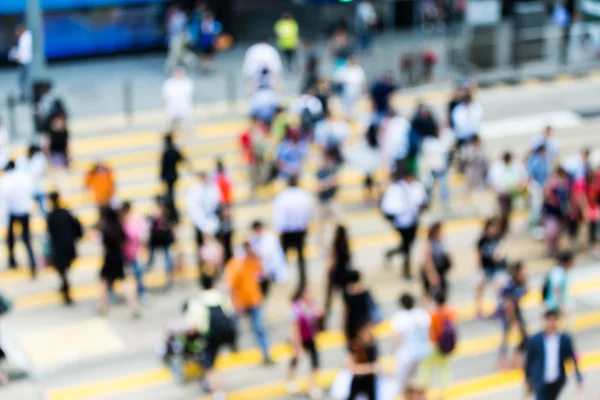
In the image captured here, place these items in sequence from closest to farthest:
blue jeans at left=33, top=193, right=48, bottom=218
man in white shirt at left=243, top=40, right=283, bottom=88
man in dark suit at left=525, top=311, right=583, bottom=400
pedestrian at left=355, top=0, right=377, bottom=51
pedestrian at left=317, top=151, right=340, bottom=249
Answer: man in dark suit at left=525, top=311, right=583, bottom=400
pedestrian at left=317, top=151, right=340, bottom=249
blue jeans at left=33, top=193, right=48, bottom=218
man in white shirt at left=243, top=40, right=283, bottom=88
pedestrian at left=355, top=0, right=377, bottom=51

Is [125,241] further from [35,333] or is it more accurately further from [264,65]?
[264,65]

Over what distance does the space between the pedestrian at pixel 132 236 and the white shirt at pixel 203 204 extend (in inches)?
27.6

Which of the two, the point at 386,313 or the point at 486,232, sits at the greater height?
the point at 486,232

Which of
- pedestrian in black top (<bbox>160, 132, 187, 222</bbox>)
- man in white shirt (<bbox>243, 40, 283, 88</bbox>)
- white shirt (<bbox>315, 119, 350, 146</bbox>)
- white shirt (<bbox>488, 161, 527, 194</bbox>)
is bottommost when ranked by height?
white shirt (<bbox>488, 161, 527, 194</bbox>)

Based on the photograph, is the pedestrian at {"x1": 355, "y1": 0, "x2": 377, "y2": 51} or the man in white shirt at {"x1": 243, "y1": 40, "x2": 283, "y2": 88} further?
the pedestrian at {"x1": 355, "y1": 0, "x2": 377, "y2": 51}

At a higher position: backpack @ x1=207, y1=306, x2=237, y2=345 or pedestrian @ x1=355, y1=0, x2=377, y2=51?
pedestrian @ x1=355, y1=0, x2=377, y2=51

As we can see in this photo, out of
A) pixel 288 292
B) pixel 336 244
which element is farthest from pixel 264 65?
pixel 336 244

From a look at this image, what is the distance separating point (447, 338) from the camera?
1233cm

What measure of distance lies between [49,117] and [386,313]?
6774 millimetres

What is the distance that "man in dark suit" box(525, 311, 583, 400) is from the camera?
450 inches

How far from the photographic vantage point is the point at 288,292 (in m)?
16.0

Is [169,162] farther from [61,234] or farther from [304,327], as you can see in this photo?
[304,327]

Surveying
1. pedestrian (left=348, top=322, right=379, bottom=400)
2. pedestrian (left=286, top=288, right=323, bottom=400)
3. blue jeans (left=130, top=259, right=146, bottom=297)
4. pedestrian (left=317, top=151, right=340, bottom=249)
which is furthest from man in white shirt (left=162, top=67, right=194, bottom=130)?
pedestrian (left=348, top=322, right=379, bottom=400)

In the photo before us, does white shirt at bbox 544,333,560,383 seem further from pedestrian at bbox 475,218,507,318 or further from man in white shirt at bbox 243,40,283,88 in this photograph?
man in white shirt at bbox 243,40,283,88
